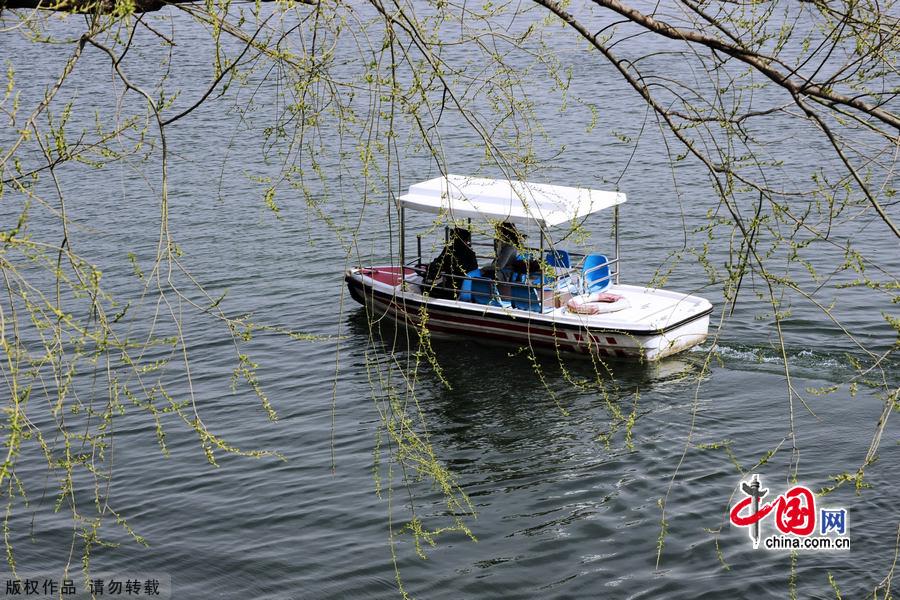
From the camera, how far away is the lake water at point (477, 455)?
939 cm

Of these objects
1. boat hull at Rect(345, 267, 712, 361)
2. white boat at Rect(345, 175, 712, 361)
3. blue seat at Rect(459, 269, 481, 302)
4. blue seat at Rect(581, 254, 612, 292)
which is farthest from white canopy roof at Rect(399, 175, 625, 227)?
boat hull at Rect(345, 267, 712, 361)

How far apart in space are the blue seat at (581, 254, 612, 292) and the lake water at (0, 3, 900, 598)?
125 cm

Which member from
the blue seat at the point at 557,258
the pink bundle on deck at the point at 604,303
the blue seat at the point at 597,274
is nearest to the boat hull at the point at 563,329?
the pink bundle on deck at the point at 604,303

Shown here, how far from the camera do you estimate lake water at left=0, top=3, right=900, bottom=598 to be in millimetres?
9391

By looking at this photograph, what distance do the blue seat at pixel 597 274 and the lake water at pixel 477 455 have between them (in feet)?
4.09

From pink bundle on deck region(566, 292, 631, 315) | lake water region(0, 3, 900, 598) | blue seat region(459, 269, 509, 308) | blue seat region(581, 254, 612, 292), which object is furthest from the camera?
blue seat region(459, 269, 509, 308)

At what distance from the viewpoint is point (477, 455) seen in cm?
1192

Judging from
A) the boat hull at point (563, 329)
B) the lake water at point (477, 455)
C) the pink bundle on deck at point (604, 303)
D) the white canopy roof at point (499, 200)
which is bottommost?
the lake water at point (477, 455)

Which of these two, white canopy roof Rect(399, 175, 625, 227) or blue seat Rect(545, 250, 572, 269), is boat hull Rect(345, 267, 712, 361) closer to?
blue seat Rect(545, 250, 572, 269)

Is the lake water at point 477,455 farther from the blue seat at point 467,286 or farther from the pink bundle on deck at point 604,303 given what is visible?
the pink bundle on deck at point 604,303

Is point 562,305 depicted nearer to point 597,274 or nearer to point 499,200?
point 597,274

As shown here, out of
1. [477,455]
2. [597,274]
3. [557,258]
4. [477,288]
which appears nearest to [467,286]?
[477,288]

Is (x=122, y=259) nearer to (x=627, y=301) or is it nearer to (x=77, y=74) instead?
(x=627, y=301)

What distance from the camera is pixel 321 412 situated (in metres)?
13.2
